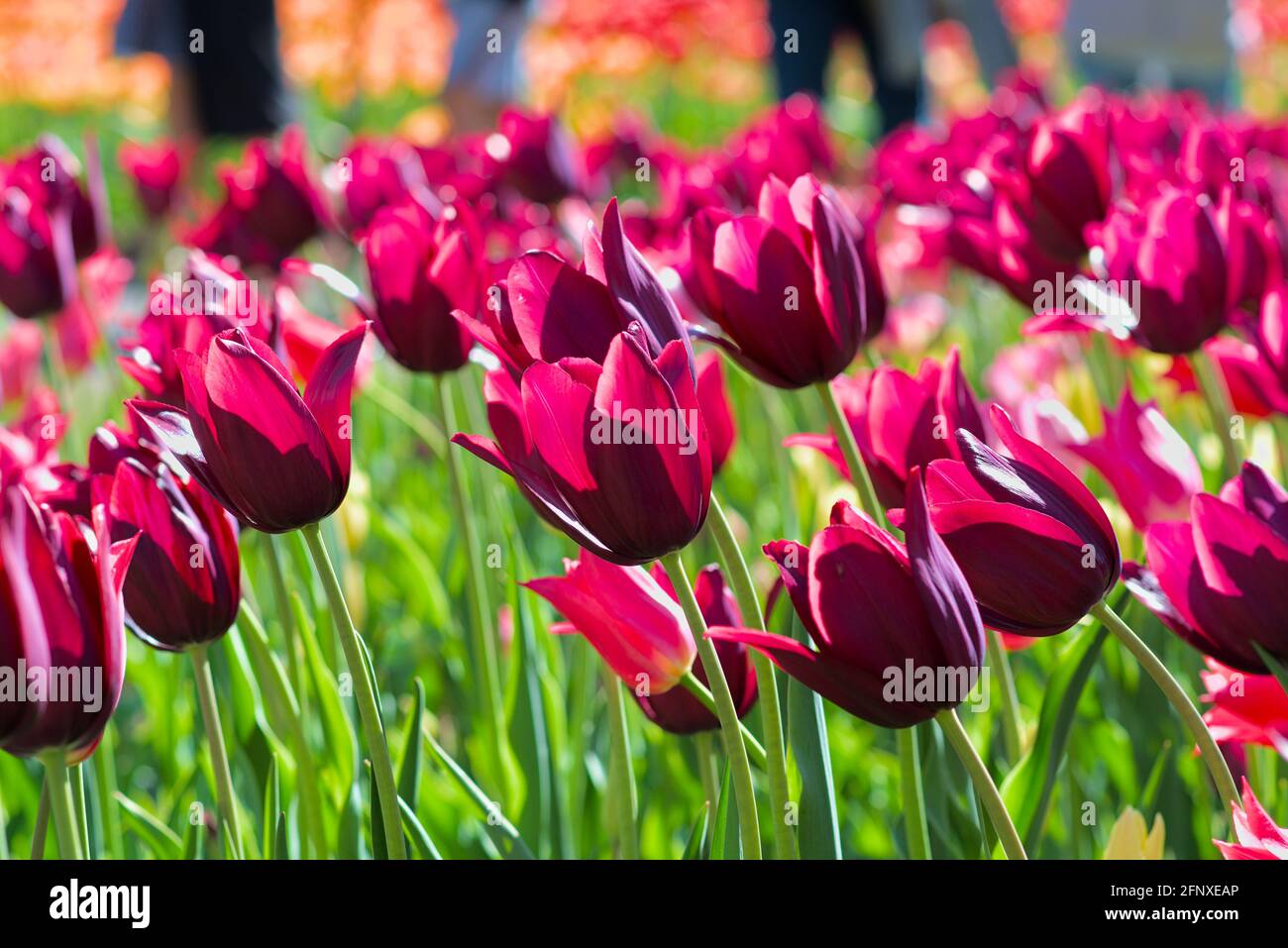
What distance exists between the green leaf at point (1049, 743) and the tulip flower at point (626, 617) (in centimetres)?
23

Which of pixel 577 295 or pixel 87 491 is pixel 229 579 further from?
pixel 577 295

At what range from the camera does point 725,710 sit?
78 centimetres

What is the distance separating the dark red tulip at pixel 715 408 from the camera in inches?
56.0

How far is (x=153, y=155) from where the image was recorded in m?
2.99

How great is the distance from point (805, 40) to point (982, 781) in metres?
4.95

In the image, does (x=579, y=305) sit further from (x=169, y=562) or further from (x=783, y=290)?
(x=169, y=562)

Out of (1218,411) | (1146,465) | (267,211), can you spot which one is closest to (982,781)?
(1146,465)

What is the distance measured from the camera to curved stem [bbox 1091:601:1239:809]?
31.1 inches

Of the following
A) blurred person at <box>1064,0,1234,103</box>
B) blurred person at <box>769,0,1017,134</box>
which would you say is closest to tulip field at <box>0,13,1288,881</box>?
blurred person at <box>1064,0,1234,103</box>

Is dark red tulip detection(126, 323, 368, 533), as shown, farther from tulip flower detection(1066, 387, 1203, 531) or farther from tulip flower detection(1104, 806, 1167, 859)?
tulip flower detection(1066, 387, 1203, 531)

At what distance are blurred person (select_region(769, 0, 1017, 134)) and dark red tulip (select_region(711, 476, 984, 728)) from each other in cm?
441

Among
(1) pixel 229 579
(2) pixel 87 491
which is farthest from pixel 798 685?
(2) pixel 87 491

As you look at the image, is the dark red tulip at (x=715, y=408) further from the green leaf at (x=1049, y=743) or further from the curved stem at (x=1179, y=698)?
the curved stem at (x=1179, y=698)

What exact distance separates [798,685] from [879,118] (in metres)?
5.00
